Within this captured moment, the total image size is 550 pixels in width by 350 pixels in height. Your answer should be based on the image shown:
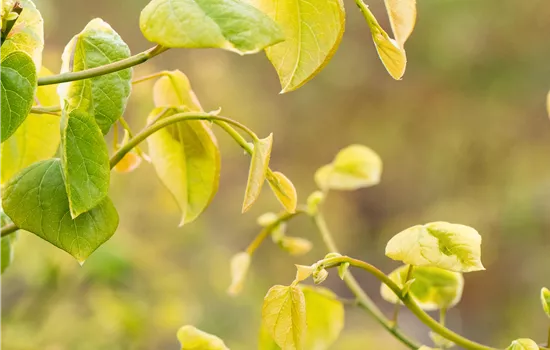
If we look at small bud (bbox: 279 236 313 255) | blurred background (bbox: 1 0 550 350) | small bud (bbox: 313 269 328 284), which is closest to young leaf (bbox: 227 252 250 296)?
small bud (bbox: 279 236 313 255)

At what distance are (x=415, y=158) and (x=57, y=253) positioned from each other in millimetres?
1407

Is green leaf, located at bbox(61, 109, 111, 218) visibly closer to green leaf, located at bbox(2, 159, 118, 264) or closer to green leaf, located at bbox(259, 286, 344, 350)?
Answer: green leaf, located at bbox(2, 159, 118, 264)

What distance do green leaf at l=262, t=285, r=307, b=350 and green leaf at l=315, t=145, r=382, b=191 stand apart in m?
0.15

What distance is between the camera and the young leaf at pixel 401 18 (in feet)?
0.53

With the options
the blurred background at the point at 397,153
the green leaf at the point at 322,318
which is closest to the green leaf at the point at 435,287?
the green leaf at the point at 322,318

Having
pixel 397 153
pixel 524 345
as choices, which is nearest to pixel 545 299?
pixel 524 345

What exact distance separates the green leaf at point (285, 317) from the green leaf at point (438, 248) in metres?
0.03

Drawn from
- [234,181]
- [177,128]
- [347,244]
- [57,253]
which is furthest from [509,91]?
[177,128]

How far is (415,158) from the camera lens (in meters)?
1.93

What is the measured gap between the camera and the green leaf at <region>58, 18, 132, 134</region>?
0.18 m

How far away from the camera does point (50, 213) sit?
0.17m

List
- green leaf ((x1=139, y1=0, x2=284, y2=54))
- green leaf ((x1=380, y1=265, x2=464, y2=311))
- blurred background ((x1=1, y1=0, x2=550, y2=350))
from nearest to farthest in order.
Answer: green leaf ((x1=139, y1=0, x2=284, y2=54)) → green leaf ((x1=380, y1=265, x2=464, y2=311)) → blurred background ((x1=1, y1=0, x2=550, y2=350))

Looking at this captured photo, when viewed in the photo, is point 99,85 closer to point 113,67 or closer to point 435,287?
point 113,67

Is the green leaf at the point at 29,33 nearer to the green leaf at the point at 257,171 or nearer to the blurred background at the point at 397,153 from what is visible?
the green leaf at the point at 257,171
